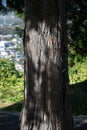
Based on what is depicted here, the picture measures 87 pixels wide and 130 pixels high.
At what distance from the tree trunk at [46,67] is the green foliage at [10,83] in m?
12.0

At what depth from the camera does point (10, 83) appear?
2100 centimetres

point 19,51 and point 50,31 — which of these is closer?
point 50,31

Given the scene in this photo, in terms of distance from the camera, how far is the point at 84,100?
13672 millimetres

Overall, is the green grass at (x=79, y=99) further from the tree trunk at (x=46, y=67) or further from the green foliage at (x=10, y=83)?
the tree trunk at (x=46, y=67)

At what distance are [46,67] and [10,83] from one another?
16.1 meters

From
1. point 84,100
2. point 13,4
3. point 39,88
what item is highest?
point 13,4

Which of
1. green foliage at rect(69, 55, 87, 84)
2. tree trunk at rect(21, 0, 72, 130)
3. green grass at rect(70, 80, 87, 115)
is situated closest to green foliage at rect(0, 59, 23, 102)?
green foliage at rect(69, 55, 87, 84)

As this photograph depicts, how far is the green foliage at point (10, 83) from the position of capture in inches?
692

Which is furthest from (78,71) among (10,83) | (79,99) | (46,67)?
(46,67)

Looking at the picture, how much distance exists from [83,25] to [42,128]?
8646 millimetres

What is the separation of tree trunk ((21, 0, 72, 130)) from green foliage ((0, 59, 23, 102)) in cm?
1198

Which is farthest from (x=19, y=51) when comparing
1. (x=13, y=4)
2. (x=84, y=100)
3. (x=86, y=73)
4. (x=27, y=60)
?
(x=27, y=60)

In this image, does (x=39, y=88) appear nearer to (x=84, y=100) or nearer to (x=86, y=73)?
(x=84, y=100)

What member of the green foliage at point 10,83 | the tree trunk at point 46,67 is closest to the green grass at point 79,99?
the green foliage at point 10,83
